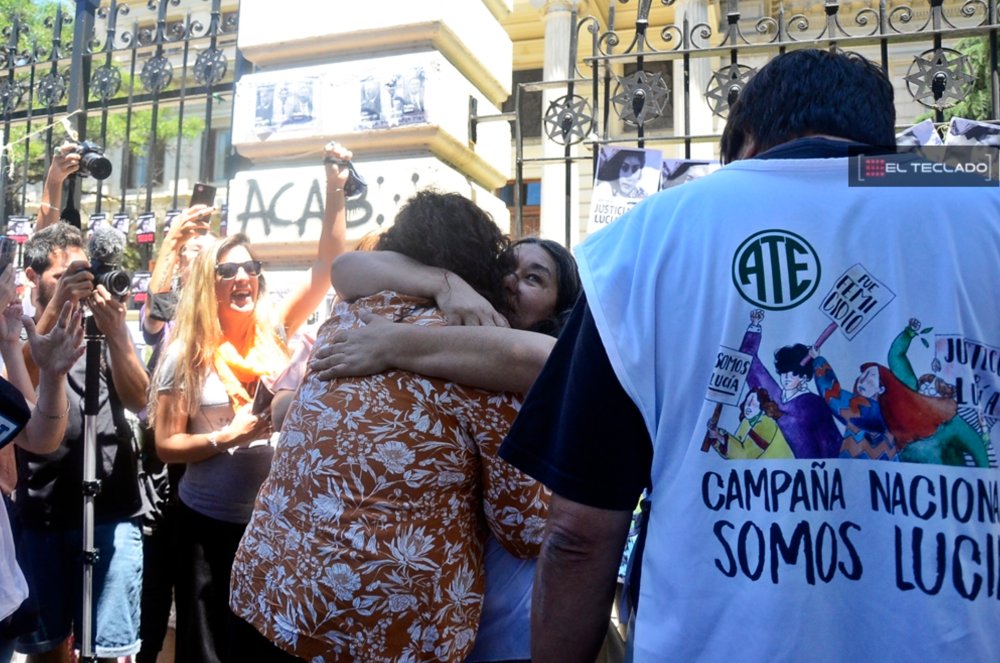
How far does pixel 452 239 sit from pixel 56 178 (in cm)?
276

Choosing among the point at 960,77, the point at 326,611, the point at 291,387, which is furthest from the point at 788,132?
the point at 960,77

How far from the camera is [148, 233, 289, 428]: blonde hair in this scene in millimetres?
3180

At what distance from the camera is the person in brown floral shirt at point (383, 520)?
1.75 m

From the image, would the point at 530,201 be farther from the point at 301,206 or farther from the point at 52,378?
the point at 52,378

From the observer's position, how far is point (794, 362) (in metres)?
1.22

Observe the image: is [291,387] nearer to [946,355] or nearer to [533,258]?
[533,258]

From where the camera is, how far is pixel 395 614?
1.75 meters

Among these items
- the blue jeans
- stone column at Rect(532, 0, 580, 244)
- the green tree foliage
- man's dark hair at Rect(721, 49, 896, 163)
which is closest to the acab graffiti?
the blue jeans

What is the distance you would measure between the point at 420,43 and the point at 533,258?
Result: 2.08 m

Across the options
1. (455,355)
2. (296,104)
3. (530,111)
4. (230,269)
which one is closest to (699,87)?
(530,111)

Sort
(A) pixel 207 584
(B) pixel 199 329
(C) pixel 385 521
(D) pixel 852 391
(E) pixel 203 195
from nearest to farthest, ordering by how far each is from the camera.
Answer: (D) pixel 852 391
(C) pixel 385 521
(A) pixel 207 584
(B) pixel 199 329
(E) pixel 203 195

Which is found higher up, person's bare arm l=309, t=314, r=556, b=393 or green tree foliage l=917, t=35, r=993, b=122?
green tree foliage l=917, t=35, r=993, b=122

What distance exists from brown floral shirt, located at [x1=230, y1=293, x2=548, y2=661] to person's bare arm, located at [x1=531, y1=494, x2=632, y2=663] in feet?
1.52

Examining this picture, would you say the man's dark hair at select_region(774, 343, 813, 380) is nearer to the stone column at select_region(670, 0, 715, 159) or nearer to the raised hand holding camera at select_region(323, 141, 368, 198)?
the raised hand holding camera at select_region(323, 141, 368, 198)
